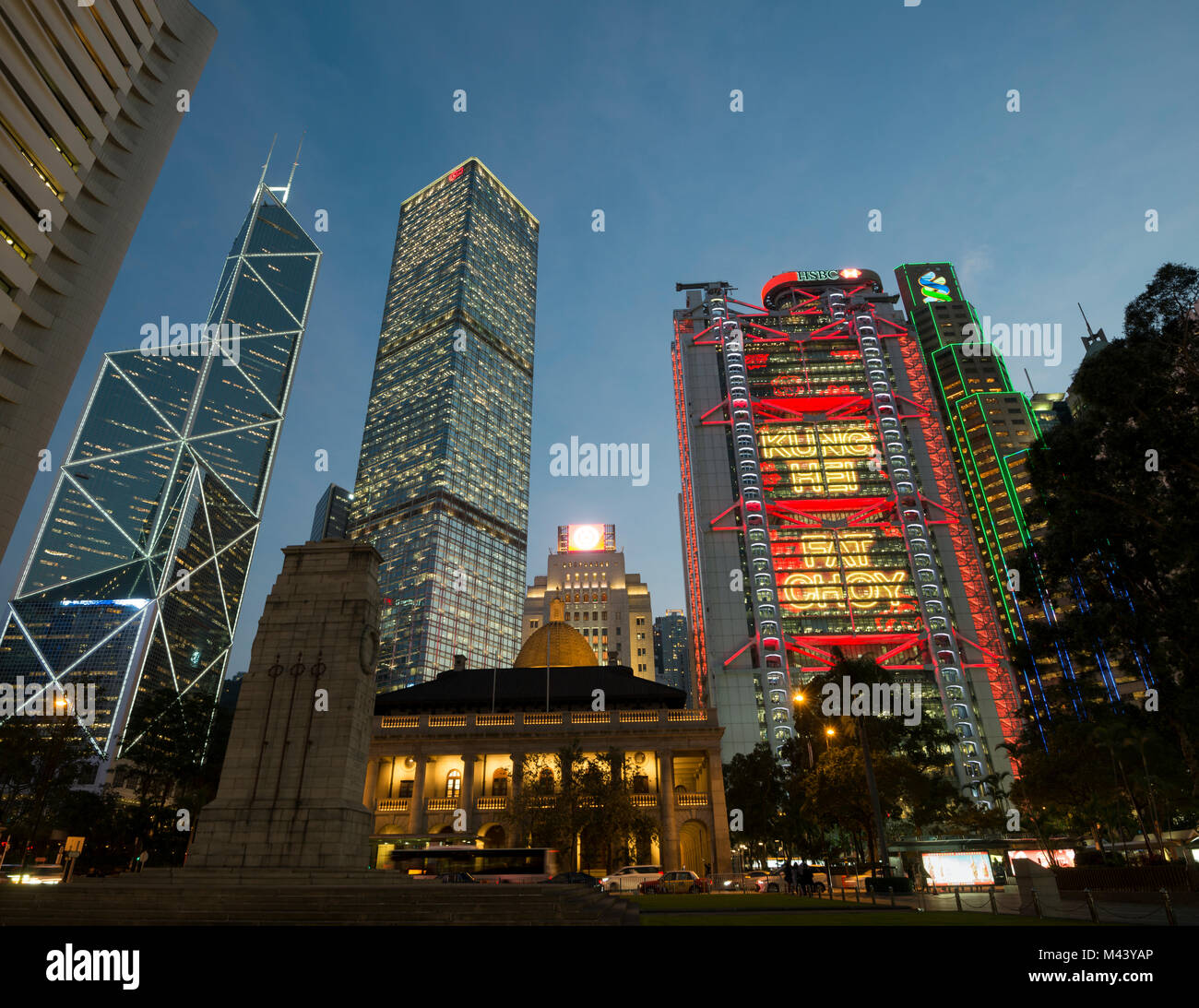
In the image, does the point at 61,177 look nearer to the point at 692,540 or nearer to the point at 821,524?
the point at 692,540

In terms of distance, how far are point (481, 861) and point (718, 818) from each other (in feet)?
91.0

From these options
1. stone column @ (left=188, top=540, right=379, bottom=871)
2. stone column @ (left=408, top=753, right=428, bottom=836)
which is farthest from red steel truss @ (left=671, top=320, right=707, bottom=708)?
stone column @ (left=188, top=540, right=379, bottom=871)

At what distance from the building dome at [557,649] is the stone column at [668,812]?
22.1 m

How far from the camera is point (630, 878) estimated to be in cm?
4219

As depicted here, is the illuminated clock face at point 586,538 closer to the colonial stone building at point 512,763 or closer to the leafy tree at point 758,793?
the leafy tree at point 758,793

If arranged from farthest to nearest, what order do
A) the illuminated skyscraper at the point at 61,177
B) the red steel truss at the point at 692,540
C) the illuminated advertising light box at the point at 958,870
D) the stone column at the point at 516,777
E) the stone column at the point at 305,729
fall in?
the red steel truss at the point at 692,540
the stone column at the point at 516,777
the illuminated advertising light box at the point at 958,870
the illuminated skyscraper at the point at 61,177
the stone column at the point at 305,729

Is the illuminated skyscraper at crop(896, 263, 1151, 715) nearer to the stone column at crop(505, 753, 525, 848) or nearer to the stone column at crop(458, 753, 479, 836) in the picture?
the stone column at crop(505, 753, 525, 848)

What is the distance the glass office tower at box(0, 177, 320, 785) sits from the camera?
142125mm

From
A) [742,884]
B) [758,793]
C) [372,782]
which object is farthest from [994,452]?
[372,782]

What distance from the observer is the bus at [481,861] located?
33625 mm

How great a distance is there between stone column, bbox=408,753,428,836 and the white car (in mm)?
21908

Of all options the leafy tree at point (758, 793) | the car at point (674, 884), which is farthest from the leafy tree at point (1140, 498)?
the leafy tree at point (758, 793)
